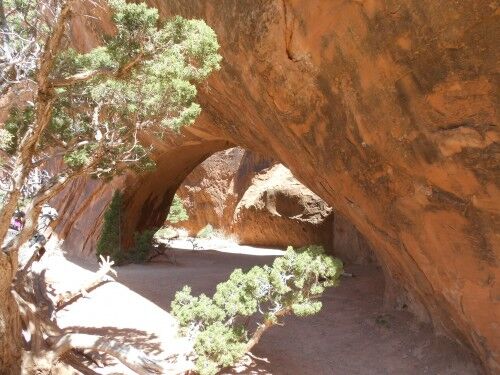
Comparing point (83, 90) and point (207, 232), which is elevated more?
point (207, 232)

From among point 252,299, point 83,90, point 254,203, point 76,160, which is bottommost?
point 252,299

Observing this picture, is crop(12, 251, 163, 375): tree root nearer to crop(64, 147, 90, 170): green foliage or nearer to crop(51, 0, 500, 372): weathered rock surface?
crop(64, 147, 90, 170): green foliage

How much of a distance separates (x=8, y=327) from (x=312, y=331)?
4519 millimetres

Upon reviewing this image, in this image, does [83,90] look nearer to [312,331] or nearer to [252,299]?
[252,299]

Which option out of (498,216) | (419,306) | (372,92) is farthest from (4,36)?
(419,306)

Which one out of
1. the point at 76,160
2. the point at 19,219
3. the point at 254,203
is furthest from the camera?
the point at 254,203

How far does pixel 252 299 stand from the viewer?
5734 millimetres

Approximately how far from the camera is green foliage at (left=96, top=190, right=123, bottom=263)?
12.7 meters

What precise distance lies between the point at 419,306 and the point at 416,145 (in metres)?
3.21

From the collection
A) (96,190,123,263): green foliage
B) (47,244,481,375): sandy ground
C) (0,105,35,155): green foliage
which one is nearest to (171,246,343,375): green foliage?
(47,244,481,375): sandy ground

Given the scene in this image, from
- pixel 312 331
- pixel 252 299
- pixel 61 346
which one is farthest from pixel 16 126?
pixel 312 331

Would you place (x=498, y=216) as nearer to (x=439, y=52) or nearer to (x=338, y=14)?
(x=439, y=52)

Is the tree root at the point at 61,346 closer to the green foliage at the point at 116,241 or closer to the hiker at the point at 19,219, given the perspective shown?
the hiker at the point at 19,219

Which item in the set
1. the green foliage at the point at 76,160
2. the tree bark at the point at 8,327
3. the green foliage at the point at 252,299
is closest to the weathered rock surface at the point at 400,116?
the green foliage at the point at 252,299
